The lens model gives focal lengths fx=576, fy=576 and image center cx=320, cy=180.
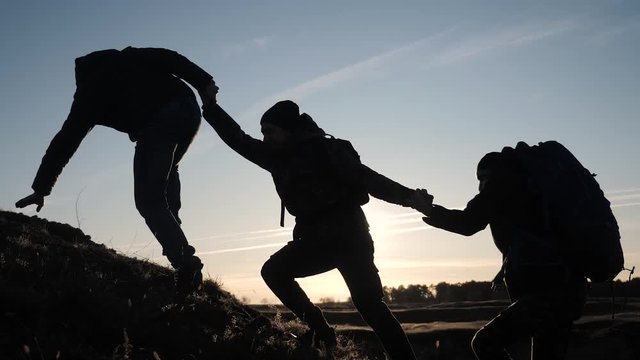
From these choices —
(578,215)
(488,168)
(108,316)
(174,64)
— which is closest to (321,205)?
(488,168)

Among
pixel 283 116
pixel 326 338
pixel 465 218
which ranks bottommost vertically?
pixel 326 338

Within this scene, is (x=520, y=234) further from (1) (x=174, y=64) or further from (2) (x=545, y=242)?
(1) (x=174, y=64)

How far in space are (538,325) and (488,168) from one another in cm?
113

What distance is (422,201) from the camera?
4598mm

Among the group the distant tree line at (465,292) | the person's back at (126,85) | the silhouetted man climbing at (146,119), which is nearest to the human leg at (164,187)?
the silhouetted man climbing at (146,119)

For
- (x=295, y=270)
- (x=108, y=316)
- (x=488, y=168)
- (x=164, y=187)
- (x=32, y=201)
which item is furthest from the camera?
(x=164, y=187)

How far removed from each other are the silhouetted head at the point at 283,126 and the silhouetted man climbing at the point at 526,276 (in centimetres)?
169

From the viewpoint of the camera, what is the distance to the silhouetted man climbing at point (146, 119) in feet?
18.0

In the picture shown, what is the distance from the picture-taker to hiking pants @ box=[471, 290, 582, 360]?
387 cm

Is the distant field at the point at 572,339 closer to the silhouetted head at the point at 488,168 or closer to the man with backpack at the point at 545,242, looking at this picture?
the man with backpack at the point at 545,242

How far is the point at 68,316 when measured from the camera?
420cm

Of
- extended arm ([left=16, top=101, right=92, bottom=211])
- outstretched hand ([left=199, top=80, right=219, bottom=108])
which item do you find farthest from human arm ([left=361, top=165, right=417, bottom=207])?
extended arm ([left=16, top=101, right=92, bottom=211])

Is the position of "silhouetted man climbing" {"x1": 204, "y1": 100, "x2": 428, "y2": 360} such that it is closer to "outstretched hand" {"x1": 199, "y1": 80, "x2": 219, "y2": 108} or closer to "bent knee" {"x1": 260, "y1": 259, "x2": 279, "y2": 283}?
"bent knee" {"x1": 260, "y1": 259, "x2": 279, "y2": 283}

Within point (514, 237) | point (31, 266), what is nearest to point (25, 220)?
point (31, 266)
